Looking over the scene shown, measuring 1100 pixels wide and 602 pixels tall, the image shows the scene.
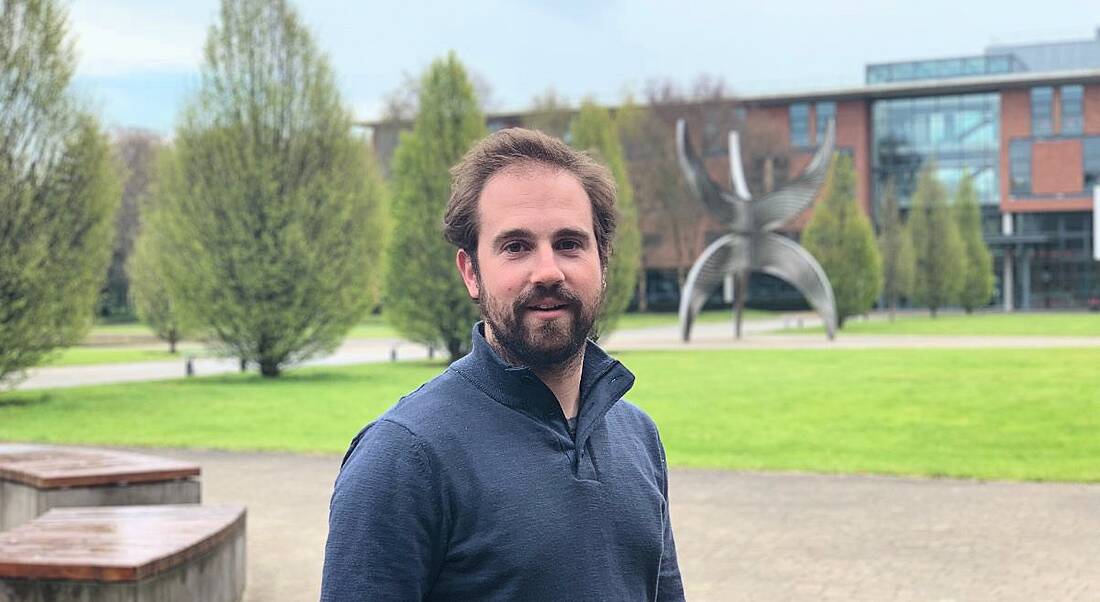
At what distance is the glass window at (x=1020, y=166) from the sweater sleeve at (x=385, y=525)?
78311 millimetres

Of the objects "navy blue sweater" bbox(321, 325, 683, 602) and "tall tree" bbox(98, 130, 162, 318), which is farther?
"tall tree" bbox(98, 130, 162, 318)

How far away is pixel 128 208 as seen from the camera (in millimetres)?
68562

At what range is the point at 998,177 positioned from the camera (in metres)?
75.7

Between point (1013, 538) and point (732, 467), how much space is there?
12.9 ft

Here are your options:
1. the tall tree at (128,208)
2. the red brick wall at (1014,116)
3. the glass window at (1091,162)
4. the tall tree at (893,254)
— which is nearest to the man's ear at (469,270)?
the tall tree at (893,254)

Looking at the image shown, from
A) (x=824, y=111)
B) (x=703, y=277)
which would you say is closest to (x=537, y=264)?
(x=703, y=277)

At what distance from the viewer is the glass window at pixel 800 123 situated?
76312 mm

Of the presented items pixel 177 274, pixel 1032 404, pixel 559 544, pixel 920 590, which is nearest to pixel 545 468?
pixel 559 544

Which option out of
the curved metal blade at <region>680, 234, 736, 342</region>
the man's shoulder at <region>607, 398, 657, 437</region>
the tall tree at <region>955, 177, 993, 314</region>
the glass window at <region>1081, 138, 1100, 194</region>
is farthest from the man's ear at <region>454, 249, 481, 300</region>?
the glass window at <region>1081, 138, 1100, 194</region>

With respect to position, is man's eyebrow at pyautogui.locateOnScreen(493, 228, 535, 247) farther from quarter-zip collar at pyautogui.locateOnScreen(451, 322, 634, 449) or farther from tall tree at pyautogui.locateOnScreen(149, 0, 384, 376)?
tall tree at pyautogui.locateOnScreen(149, 0, 384, 376)

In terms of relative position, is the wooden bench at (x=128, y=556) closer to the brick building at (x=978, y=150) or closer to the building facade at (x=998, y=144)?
the brick building at (x=978, y=150)

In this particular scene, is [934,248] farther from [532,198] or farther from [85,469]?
[532,198]

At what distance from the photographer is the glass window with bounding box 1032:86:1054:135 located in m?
73.2

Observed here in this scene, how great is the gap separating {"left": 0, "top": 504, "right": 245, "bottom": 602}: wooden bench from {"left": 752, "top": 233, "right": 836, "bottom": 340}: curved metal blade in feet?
112
